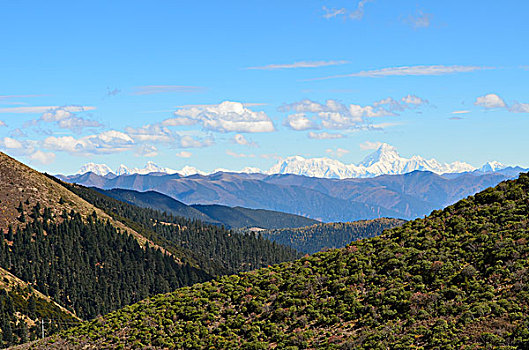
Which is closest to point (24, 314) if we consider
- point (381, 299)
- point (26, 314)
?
point (26, 314)

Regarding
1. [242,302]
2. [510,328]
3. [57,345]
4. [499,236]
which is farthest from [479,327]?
[57,345]

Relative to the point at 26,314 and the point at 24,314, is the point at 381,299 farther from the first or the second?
the point at 26,314

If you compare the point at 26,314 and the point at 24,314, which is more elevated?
the point at 24,314

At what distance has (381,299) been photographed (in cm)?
5512

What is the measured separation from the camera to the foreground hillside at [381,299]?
151ft

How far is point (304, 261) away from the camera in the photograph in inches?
3071

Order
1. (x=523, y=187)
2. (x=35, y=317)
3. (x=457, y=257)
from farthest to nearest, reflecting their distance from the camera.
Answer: (x=35, y=317)
(x=523, y=187)
(x=457, y=257)

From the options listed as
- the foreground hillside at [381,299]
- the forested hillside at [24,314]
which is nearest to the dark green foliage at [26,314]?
the forested hillside at [24,314]

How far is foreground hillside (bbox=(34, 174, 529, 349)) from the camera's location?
151 feet

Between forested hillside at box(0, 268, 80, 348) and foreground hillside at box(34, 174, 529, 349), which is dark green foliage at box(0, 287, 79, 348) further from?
foreground hillside at box(34, 174, 529, 349)

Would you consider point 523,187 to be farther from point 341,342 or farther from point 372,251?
point 341,342

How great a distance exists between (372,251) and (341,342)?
22.6 metres

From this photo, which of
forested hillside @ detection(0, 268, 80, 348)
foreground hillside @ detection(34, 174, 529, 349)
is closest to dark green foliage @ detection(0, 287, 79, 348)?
forested hillside @ detection(0, 268, 80, 348)

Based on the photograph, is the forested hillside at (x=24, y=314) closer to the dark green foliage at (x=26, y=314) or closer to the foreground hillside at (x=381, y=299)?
the dark green foliage at (x=26, y=314)
